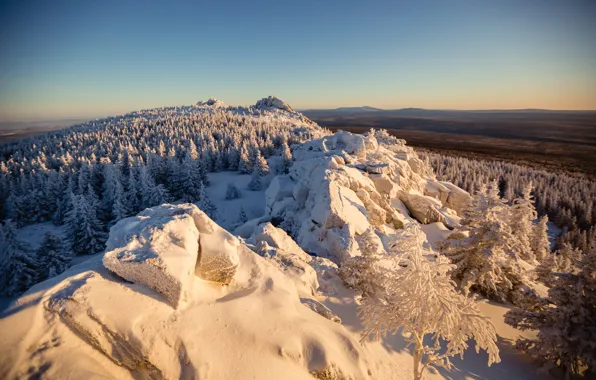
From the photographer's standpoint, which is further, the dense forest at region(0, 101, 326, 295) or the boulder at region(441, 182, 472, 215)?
the boulder at region(441, 182, 472, 215)

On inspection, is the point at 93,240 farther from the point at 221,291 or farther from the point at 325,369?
the point at 325,369

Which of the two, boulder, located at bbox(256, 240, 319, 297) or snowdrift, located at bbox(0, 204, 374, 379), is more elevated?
snowdrift, located at bbox(0, 204, 374, 379)

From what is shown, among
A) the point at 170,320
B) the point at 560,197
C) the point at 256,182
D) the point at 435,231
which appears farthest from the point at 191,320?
the point at 560,197

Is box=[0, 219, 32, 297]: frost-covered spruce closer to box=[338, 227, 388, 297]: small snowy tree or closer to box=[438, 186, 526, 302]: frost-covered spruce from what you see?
box=[338, 227, 388, 297]: small snowy tree

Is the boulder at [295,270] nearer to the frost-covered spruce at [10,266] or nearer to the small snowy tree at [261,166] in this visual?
the frost-covered spruce at [10,266]

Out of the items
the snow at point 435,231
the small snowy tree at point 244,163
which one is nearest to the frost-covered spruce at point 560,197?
the snow at point 435,231

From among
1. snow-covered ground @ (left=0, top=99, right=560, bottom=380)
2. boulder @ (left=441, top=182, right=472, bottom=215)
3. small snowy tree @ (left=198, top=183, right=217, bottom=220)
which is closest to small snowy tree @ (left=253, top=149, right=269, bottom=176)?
small snowy tree @ (left=198, top=183, right=217, bottom=220)

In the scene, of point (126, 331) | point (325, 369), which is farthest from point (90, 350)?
point (325, 369)
